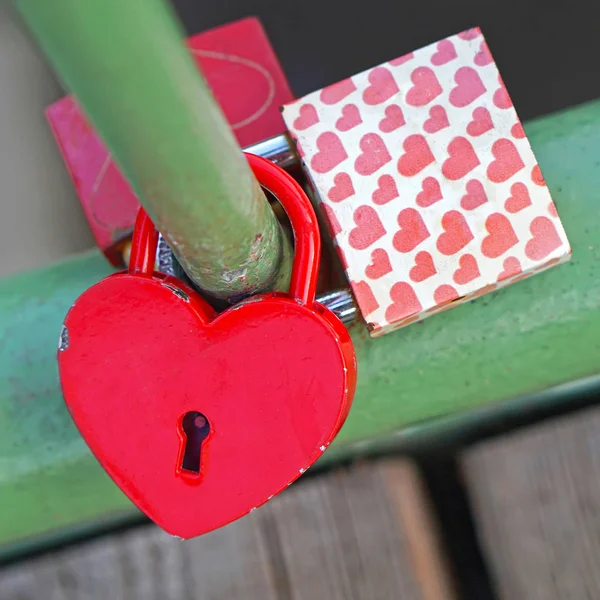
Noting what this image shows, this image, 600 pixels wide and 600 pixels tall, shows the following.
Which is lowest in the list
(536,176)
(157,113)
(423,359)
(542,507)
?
(542,507)

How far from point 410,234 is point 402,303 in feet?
0.16

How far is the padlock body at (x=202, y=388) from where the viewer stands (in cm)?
33

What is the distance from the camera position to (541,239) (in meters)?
0.39

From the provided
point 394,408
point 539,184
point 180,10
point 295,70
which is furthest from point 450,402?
point 180,10

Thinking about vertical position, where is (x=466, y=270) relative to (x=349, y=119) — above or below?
below

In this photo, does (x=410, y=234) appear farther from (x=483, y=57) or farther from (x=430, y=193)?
(x=483, y=57)

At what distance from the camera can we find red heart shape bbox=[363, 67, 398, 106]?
406mm

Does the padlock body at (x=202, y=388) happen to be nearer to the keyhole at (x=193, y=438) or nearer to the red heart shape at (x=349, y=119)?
the keyhole at (x=193, y=438)

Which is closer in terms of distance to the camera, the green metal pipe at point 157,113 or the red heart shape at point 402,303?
the green metal pipe at point 157,113

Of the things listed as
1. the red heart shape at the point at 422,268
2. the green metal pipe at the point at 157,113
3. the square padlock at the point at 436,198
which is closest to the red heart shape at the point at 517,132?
the square padlock at the point at 436,198

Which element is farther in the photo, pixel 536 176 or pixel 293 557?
pixel 293 557

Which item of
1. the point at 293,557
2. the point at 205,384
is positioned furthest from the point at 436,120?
the point at 293,557

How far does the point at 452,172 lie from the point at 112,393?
0.87ft

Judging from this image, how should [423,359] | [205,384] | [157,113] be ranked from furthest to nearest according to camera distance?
[423,359] → [205,384] → [157,113]
